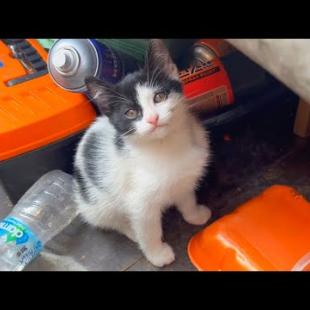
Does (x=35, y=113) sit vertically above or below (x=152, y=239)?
above

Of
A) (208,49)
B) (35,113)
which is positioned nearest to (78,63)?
(35,113)

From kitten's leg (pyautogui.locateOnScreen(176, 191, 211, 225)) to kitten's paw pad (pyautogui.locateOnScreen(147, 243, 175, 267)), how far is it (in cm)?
13

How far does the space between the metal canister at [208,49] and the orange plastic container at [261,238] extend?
42 cm

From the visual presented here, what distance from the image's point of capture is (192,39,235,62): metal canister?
1.12 meters

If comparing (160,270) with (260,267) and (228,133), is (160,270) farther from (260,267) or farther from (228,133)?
(228,133)

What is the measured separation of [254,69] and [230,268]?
1.97ft

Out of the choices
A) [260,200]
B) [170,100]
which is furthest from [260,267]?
[170,100]

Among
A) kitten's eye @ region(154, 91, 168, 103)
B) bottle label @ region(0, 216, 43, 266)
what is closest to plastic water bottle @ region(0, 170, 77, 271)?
bottle label @ region(0, 216, 43, 266)

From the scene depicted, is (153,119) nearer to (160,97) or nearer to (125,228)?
(160,97)

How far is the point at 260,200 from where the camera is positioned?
100 cm

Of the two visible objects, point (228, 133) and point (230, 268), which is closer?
point (230, 268)

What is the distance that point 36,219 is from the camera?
1.12 metres

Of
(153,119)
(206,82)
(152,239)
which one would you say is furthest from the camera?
(206,82)

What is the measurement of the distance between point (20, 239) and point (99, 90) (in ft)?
1.63
